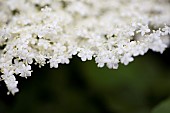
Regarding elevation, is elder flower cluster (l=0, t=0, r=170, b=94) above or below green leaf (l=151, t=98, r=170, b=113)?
above

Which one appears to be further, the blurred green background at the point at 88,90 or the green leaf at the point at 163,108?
the blurred green background at the point at 88,90

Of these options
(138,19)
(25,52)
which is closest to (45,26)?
Answer: (25,52)

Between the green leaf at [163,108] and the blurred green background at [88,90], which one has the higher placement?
the blurred green background at [88,90]

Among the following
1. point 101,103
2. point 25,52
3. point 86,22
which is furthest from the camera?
point 101,103

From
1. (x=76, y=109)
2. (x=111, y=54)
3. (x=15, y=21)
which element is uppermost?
(x=15, y=21)

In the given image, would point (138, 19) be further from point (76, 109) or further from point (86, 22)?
point (76, 109)
